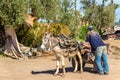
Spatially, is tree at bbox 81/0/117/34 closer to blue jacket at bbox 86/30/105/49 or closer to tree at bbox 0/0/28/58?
tree at bbox 0/0/28/58

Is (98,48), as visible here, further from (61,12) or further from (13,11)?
(61,12)

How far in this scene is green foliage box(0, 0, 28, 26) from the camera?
889 inches

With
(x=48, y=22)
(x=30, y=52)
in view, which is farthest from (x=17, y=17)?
(x=48, y=22)

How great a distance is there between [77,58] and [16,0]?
26.6ft

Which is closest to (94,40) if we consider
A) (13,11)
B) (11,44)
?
(13,11)

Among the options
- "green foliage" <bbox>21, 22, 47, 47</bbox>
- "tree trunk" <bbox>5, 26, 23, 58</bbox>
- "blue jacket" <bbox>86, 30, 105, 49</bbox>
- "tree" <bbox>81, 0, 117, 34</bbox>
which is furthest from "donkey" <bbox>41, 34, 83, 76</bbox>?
"tree" <bbox>81, 0, 117, 34</bbox>

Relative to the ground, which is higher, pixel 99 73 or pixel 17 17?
pixel 17 17

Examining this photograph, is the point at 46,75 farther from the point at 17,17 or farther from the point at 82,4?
the point at 82,4

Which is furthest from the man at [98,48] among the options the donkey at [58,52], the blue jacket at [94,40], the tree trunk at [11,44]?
the tree trunk at [11,44]

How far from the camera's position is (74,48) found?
1523 cm

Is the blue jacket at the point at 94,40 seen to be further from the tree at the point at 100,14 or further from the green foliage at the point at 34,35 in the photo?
the tree at the point at 100,14

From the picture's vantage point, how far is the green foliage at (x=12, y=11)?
→ 22578mm

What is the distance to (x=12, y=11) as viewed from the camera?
22766mm

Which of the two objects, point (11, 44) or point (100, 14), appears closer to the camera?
point (11, 44)
